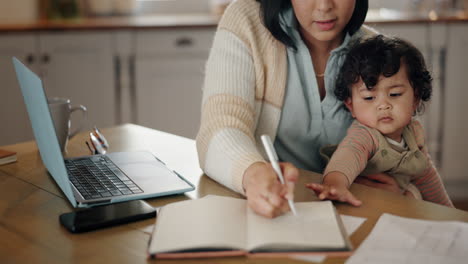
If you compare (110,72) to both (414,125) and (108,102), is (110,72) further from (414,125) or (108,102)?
(414,125)

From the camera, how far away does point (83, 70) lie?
2951 mm

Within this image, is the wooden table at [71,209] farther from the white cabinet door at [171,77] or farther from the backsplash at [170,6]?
the backsplash at [170,6]

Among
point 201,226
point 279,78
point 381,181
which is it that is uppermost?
point 279,78

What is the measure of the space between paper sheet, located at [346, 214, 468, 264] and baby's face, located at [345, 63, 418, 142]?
415 millimetres

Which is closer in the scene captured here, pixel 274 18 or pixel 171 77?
pixel 274 18

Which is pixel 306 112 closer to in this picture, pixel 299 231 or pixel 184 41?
pixel 299 231

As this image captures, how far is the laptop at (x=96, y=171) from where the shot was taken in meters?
0.91

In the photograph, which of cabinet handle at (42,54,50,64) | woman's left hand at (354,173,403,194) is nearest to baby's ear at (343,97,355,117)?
woman's left hand at (354,173,403,194)

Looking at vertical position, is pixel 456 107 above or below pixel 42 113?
below

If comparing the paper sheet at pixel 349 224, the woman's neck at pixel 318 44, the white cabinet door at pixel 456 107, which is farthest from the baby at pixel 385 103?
the white cabinet door at pixel 456 107

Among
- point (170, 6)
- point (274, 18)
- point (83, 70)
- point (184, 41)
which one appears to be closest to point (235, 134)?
point (274, 18)

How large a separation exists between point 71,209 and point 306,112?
66 centimetres

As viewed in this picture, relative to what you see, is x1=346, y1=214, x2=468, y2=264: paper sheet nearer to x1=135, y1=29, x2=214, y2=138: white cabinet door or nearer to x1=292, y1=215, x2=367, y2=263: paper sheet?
x1=292, y1=215, x2=367, y2=263: paper sheet

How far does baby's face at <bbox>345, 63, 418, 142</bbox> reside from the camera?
4.17ft
